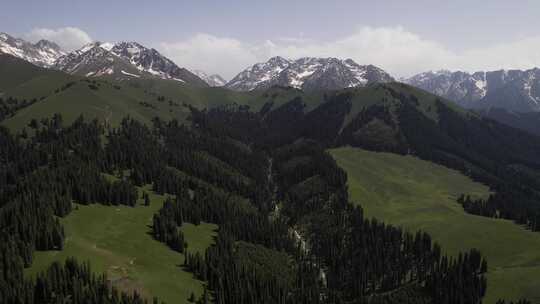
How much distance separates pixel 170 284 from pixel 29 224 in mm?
52538

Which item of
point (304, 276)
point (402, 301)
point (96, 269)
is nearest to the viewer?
point (96, 269)

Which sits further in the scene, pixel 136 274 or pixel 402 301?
pixel 402 301

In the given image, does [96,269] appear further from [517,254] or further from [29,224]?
[517,254]

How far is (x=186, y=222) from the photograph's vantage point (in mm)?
199500

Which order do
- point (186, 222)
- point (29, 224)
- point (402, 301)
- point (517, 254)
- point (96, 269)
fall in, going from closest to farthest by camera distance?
point (96, 269) → point (29, 224) → point (402, 301) → point (517, 254) → point (186, 222)

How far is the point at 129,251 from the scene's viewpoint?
159 meters

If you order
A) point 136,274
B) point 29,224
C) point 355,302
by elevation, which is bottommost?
point 355,302

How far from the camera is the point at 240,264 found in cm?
16100

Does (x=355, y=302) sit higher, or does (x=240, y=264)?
(x=240, y=264)

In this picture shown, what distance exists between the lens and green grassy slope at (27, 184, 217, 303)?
5463 inches

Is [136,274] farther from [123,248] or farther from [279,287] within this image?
[279,287]

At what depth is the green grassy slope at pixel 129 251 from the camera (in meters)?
139

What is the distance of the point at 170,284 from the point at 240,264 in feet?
91.3

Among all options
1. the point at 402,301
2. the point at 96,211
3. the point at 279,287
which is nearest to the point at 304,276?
the point at 279,287
